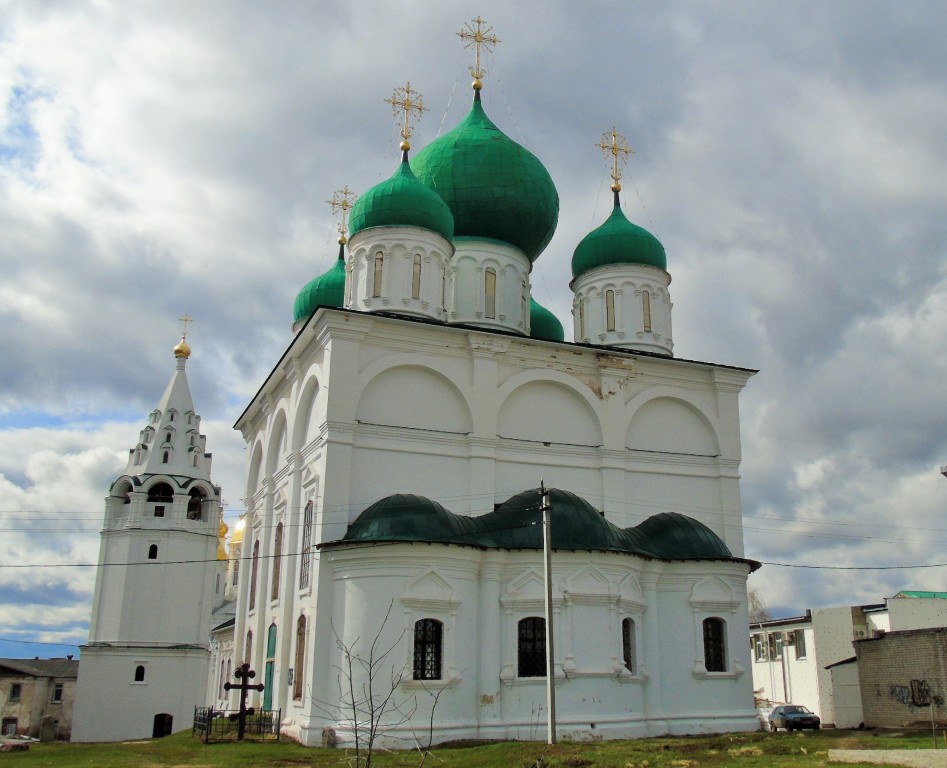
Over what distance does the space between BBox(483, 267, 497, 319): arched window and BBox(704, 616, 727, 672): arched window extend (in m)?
8.40

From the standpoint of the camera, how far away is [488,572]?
53.7 feet

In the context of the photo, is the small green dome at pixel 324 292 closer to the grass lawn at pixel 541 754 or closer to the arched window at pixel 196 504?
the arched window at pixel 196 504

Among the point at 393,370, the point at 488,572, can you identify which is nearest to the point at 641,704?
the point at 488,572

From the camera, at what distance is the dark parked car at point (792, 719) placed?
68.3ft

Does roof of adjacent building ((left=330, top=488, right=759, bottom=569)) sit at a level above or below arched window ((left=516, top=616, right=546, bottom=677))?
above

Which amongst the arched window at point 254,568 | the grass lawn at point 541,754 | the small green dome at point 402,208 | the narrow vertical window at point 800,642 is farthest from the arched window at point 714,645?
the narrow vertical window at point 800,642

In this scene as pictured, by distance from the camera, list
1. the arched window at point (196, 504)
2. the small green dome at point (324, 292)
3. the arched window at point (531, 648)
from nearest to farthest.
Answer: the arched window at point (531, 648) → the small green dome at point (324, 292) → the arched window at point (196, 504)

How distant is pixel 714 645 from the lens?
58.2 feet

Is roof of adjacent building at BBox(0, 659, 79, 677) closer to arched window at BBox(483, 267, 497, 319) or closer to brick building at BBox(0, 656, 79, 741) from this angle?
brick building at BBox(0, 656, 79, 741)

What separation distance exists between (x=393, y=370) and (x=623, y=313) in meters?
6.50

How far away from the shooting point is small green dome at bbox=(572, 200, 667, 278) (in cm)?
2250

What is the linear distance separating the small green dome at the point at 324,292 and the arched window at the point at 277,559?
7.32 metres

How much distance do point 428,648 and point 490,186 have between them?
11.4 m

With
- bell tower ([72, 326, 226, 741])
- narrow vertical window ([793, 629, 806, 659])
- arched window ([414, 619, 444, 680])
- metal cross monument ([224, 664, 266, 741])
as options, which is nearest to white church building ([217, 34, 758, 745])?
arched window ([414, 619, 444, 680])
